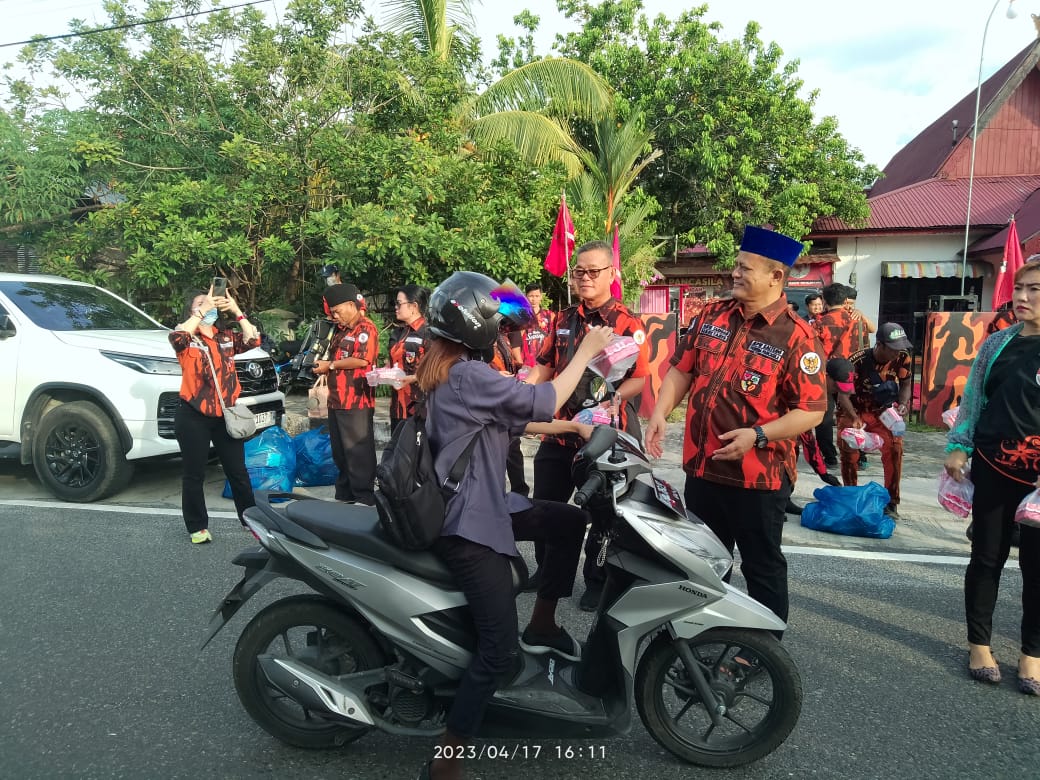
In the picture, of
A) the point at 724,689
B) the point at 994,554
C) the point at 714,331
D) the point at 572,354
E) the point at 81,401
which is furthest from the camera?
the point at 81,401

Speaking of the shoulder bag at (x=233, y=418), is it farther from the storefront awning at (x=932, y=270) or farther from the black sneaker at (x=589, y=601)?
the storefront awning at (x=932, y=270)

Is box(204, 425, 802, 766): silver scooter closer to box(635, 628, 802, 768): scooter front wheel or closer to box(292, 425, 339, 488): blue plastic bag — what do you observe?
box(635, 628, 802, 768): scooter front wheel

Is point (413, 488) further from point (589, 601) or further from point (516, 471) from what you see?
point (516, 471)

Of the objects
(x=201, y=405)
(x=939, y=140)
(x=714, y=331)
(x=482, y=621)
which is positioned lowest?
(x=482, y=621)

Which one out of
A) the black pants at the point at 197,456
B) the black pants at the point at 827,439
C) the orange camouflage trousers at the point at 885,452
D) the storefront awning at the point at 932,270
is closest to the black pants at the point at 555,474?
the black pants at the point at 197,456

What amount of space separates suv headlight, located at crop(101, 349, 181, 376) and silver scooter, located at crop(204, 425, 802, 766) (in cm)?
Answer: 416

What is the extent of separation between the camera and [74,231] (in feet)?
34.7

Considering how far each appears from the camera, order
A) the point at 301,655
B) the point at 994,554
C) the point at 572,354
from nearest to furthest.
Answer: the point at 301,655 → the point at 994,554 → the point at 572,354

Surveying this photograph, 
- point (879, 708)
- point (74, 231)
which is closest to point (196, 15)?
point (74, 231)

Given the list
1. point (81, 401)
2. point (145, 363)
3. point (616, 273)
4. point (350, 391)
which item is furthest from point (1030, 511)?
point (81, 401)

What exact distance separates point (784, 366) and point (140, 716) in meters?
2.91

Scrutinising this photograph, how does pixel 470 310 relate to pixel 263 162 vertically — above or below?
below

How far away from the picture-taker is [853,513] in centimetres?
520

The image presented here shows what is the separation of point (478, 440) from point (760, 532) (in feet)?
4.28
